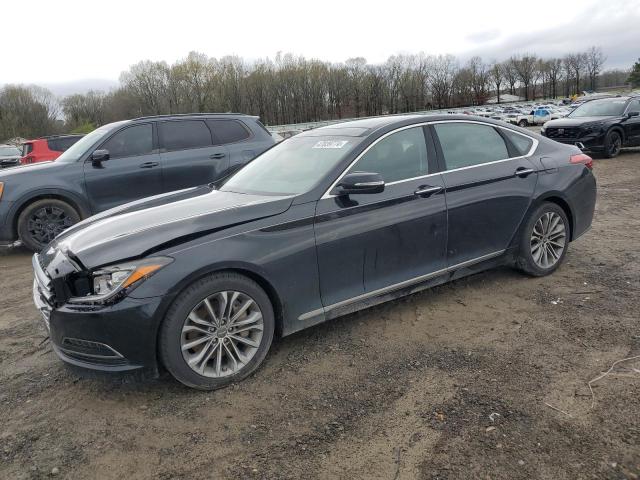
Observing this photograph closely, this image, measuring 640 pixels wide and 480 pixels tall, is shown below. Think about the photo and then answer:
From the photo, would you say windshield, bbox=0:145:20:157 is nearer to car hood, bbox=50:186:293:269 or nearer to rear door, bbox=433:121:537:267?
car hood, bbox=50:186:293:269

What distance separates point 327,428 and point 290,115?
99502 mm

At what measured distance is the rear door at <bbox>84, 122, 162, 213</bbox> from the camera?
23.1ft

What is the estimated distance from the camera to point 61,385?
336 centimetres

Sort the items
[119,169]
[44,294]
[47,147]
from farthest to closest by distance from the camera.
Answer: [47,147] < [119,169] < [44,294]

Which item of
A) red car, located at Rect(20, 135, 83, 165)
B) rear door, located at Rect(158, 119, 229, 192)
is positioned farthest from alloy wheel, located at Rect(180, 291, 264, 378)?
red car, located at Rect(20, 135, 83, 165)

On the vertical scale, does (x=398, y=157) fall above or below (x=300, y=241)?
above

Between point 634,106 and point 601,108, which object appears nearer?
point 634,106

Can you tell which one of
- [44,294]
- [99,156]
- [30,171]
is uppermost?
[99,156]

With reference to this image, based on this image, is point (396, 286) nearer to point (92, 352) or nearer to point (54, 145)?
point (92, 352)

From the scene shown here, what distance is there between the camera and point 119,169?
7172 mm

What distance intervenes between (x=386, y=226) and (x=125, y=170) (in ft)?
15.9

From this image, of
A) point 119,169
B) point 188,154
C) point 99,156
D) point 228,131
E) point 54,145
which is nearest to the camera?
point 99,156

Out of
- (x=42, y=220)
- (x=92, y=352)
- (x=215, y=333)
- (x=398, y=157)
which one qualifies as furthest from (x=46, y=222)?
(x=398, y=157)

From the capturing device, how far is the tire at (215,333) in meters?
2.97
